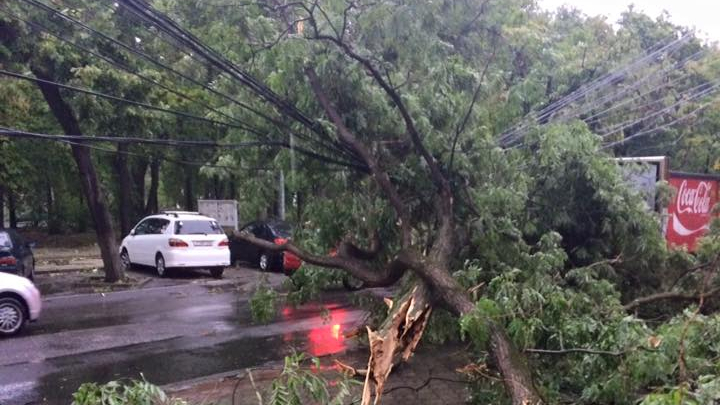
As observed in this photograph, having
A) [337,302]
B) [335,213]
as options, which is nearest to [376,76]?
[335,213]

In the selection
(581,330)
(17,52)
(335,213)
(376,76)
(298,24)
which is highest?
(17,52)

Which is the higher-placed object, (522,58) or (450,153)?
(522,58)

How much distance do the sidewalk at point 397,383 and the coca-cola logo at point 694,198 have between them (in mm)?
6202

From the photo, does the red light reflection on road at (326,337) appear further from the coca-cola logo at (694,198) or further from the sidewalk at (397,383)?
the coca-cola logo at (694,198)

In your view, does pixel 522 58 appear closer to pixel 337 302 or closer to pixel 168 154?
pixel 337 302

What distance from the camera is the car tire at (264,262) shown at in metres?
20.2

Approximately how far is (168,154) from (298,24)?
16.8 m

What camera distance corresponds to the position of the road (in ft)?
29.2

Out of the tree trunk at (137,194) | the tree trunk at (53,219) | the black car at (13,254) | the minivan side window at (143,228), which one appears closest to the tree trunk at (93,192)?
the black car at (13,254)

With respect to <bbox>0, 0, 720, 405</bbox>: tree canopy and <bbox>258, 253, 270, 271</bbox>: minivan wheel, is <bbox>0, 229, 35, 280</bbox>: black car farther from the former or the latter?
<bbox>258, 253, 270, 271</bbox>: minivan wheel

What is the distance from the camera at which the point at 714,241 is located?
352 inches

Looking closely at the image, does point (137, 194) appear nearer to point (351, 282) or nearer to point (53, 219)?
point (53, 219)

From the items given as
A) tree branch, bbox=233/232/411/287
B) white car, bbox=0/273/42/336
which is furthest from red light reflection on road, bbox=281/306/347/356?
white car, bbox=0/273/42/336

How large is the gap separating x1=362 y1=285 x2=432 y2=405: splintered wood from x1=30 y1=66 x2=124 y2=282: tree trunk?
11.6m
